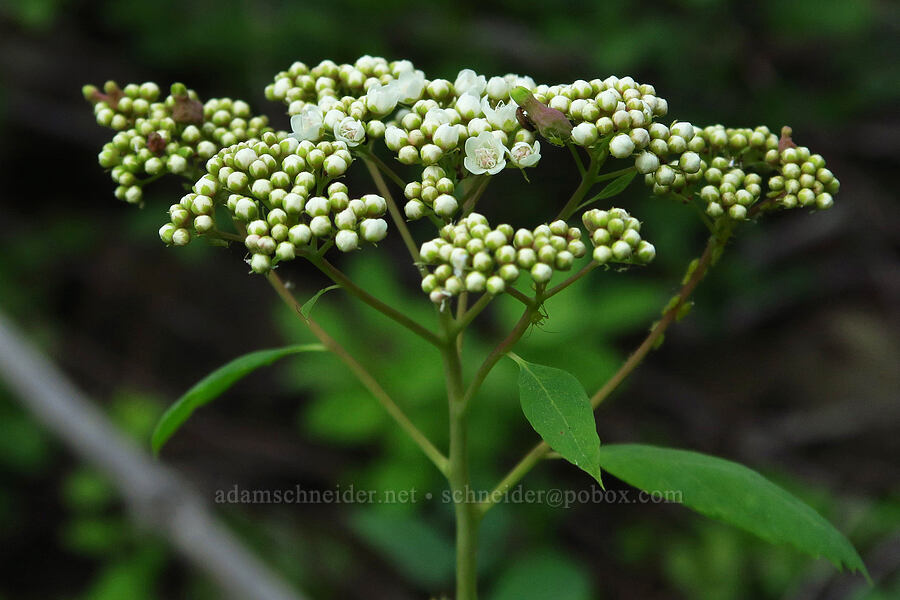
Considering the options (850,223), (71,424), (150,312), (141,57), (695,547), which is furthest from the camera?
(150,312)

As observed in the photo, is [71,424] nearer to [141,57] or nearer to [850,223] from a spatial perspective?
[141,57]

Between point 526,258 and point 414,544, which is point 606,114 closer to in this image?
point 526,258

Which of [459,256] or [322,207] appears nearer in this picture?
[459,256]

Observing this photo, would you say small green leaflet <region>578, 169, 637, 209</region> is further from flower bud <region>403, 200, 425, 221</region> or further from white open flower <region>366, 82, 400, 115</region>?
white open flower <region>366, 82, 400, 115</region>

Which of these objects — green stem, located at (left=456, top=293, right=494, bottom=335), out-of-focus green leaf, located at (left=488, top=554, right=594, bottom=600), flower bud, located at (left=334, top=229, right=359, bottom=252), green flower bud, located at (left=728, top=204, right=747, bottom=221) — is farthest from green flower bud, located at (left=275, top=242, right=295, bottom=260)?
out-of-focus green leaf, located at (left=488, top=554, right=594, bottom=600)

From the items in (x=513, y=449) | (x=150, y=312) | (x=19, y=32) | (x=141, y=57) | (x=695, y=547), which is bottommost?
(x=695, y=547)

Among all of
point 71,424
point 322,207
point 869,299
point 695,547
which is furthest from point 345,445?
point 869,299

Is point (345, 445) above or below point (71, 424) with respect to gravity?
below
